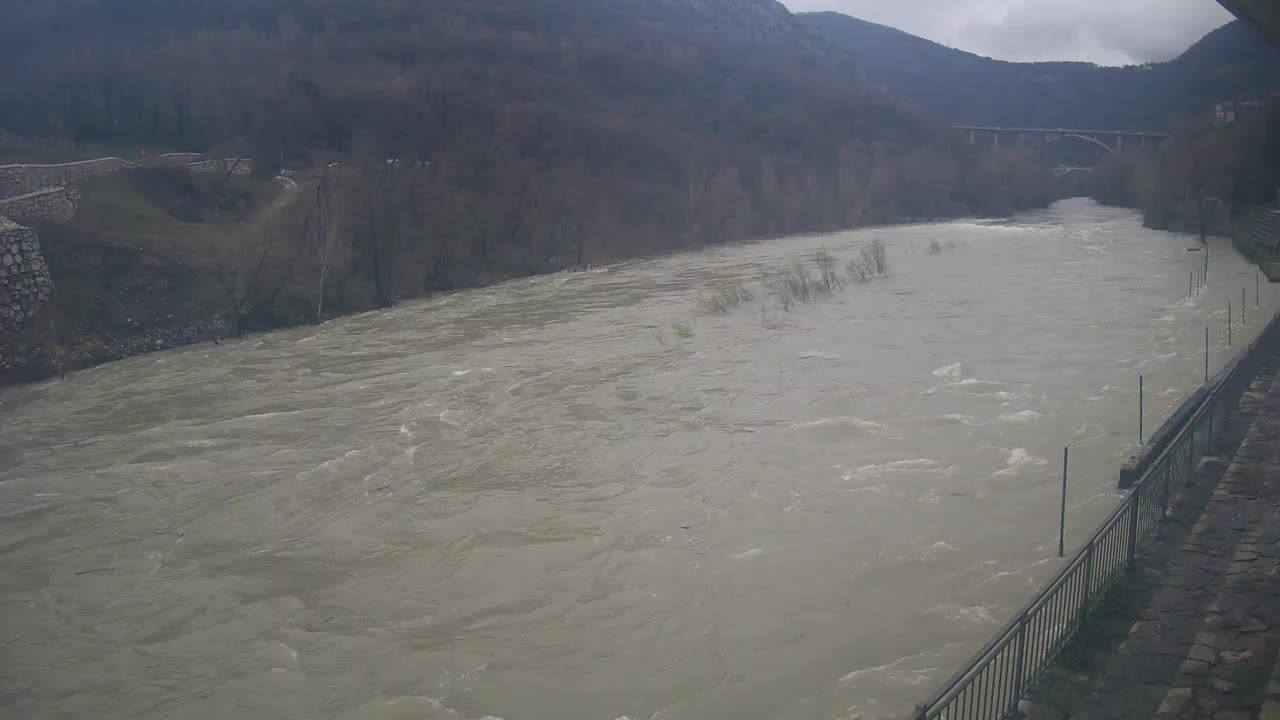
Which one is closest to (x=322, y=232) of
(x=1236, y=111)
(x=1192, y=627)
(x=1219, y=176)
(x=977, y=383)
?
(x=977, y=383)

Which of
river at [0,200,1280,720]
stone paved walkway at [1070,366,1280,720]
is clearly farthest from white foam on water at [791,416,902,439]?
stone paved walkway at [1070,366,1280,720]

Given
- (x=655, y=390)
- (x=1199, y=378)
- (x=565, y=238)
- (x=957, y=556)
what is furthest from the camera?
(x=565, y=238)

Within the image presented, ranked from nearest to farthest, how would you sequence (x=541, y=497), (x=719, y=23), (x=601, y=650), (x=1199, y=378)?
(x=601, y=650)
(x=541, y=497)
(x=1199, y=378)
(x=719, y=23)

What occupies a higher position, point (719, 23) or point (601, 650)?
point (719, 23)

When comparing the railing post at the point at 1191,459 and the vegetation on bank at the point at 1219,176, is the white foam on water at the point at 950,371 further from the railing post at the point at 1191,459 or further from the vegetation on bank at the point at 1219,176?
the vegetation on bank at the point at 1219,176

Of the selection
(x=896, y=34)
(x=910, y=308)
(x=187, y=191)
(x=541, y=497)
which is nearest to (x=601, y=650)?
(x=541, y=497)

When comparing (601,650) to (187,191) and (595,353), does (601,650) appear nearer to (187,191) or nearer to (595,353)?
(595,353)

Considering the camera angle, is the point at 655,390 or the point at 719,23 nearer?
the point at 655,390

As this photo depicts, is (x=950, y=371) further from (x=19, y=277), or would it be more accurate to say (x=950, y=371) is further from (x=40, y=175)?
(x=40, y=175)

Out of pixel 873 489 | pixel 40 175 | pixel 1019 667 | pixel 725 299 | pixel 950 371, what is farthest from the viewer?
pixel 40 175
